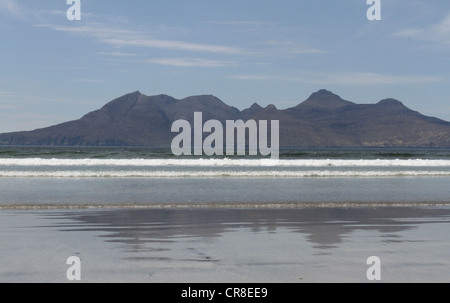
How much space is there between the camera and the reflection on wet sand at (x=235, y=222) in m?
9.61

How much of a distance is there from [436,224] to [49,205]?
36.9 ft

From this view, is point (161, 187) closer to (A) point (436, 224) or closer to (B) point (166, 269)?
(A) point (436, 224)

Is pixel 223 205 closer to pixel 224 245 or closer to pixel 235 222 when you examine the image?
pixel 235 222

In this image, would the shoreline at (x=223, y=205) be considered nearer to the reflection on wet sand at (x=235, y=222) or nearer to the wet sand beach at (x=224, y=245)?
the reflection on wet sand at (x=235, y=222)

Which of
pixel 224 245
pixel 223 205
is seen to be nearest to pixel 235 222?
pixel 224 245

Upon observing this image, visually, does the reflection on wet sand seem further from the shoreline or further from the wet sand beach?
the shoreline

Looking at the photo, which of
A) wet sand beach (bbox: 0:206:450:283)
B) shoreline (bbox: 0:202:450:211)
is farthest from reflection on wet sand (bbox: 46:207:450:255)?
shoreline (bbox: 0:202:450:211)

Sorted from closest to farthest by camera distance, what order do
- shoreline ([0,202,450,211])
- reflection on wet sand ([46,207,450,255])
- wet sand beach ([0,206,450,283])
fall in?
wet sand beach ([0,206,450,283]), reflection on wet sand ([46,207,450,255]), shoreline ([0,202,450,211])

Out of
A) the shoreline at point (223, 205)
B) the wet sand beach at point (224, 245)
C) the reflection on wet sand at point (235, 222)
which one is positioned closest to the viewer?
the wet sand beach at point (224, 245)

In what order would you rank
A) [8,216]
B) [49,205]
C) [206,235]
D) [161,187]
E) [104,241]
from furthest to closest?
[161,187] → [49,205] → [8,216] → [206,235] → [104,241]

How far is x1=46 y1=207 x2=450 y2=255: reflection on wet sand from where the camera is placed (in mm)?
9609

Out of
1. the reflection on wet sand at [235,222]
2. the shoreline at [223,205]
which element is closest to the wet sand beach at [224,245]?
the reflection on wet sand at [235,222]
